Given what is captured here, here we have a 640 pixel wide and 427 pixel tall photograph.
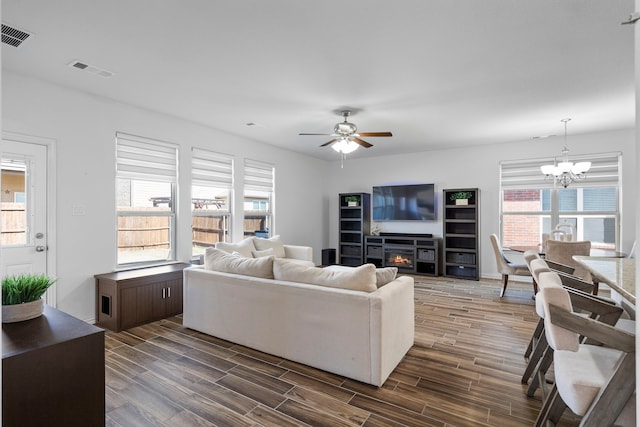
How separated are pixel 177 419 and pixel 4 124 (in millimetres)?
3299

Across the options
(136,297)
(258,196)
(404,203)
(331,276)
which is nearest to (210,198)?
(258,196)

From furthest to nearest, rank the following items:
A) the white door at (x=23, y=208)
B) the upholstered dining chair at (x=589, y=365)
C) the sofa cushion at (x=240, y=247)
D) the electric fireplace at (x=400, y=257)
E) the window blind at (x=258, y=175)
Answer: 1. the electric fireplace at (x=400, y=257)
2. the window blind at (x=258, y=175)
3. the sofa cushion at (x=240, y=247)
4. the white door at (x=23, y=208)
5. the upholstered dining chair at (x=589, y=365)

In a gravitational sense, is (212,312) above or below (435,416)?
above

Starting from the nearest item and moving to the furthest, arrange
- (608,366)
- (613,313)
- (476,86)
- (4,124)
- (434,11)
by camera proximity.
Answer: (608,366), (613,313), (434,11), (4,124), (476,86)

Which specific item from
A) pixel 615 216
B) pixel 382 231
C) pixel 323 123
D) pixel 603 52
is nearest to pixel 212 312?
pixel 323 123

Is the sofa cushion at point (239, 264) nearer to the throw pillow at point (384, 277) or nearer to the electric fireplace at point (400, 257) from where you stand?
the throw pillow at point (384, 277)

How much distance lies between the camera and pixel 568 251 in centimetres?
420

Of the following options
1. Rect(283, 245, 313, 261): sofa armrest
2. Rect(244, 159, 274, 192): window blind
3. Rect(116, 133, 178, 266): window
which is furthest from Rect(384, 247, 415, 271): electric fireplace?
Rect(116, 133, 178, 266): window

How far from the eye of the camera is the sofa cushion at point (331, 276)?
105 inches

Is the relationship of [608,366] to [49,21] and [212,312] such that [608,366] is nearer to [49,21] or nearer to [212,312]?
[212,312]

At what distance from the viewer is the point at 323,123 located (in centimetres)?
501

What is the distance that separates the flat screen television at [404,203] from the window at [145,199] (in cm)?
431

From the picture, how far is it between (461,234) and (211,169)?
Result: 475 centimetres

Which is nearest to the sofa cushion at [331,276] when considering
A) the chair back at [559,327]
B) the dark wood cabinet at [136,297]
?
the chair back at [559,327]
